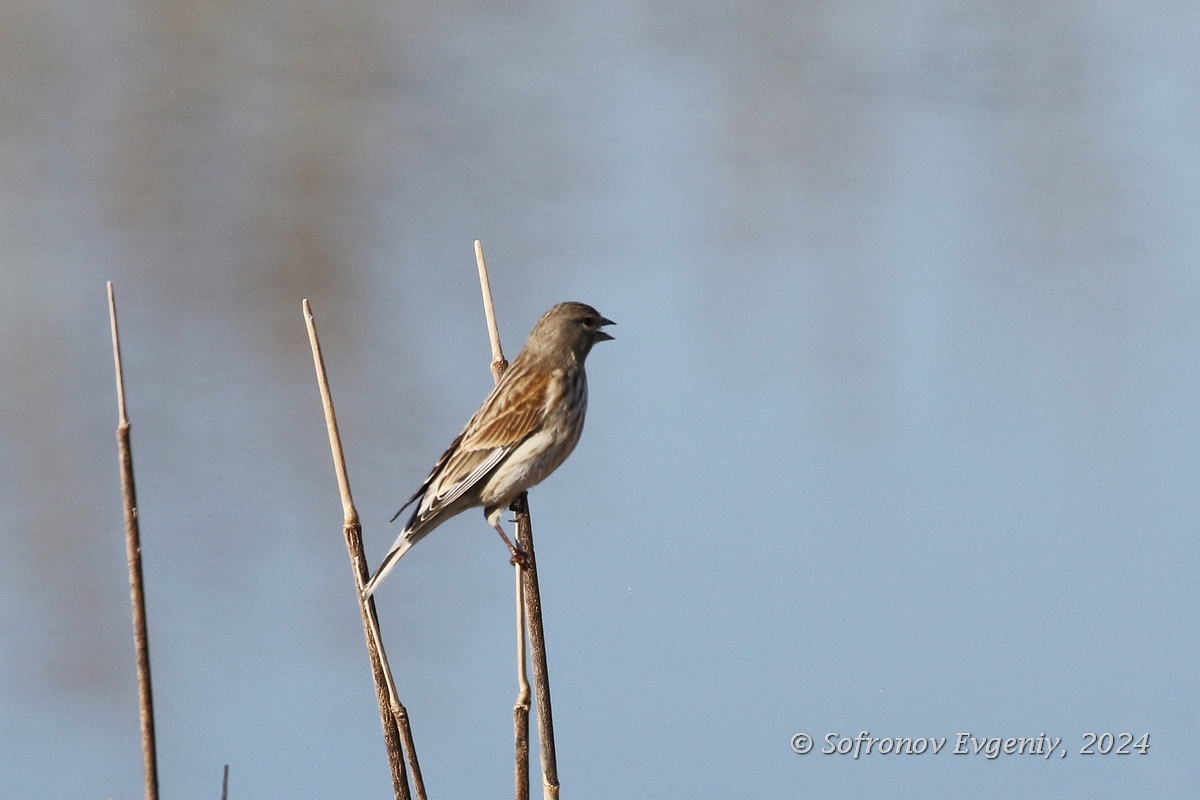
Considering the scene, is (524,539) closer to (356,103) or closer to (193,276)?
(193,276)

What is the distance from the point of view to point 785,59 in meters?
8.78

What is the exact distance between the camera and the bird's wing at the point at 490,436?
4004 millimetres

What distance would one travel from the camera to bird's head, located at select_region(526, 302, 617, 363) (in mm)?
4258

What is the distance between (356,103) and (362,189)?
2.78ft

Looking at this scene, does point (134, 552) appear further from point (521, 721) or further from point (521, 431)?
point (521, 431)

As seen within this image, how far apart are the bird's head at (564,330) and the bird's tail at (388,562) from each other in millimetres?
715

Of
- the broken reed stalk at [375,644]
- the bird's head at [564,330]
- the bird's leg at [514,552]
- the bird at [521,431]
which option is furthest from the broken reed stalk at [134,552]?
Answer: the bird's head at [564,330]

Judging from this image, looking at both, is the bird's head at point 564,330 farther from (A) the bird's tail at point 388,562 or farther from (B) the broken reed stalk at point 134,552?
(B) the broken reed stalk at point 134,552

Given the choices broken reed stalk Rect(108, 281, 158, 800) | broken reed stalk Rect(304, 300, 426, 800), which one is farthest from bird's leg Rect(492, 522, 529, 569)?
broken reed stalk Rect(108, 281, 158, 800)

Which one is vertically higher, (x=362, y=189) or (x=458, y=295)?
(x=362, y=189)

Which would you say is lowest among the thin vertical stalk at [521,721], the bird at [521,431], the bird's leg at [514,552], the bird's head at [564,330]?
the thin vertical stalk at [521,721]

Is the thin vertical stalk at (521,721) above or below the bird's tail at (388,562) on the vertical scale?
below

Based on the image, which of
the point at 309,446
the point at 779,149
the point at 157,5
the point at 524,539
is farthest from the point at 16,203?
the point at 524,539

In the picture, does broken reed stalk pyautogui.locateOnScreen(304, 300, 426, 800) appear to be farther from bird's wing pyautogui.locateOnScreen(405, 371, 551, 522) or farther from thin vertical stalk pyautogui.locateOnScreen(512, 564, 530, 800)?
bird's wing pyautogui.locateOnScreen(405, 371, 551, 522)
